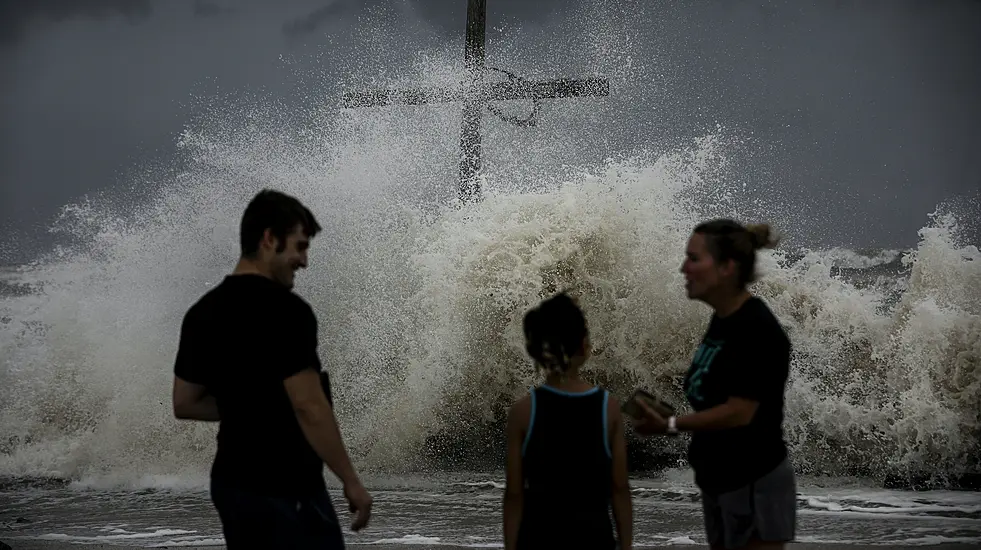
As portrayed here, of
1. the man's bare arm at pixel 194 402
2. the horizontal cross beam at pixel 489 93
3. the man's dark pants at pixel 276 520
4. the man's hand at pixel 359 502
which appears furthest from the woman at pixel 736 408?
the horizontal cross beam at pixel 489 93

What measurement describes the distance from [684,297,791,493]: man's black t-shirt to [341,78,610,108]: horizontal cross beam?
11022 mm

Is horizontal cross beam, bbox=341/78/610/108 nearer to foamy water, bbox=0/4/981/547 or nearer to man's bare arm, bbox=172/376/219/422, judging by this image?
foamy water, bbox=0/4/981/547

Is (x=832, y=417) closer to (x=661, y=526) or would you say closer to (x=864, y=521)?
(x=864, y=521)

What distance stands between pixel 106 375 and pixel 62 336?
106 cm

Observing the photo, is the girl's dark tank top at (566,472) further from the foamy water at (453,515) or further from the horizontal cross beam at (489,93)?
the horizontal cross beam at (489,93)

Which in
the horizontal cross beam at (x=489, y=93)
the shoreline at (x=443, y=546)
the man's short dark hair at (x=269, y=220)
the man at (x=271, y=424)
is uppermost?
the horizontal cross beam at (x=489, y=93)

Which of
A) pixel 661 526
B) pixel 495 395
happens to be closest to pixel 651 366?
pixel 495 395

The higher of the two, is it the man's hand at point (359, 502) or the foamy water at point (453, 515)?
the man's hand at point (359, 502)

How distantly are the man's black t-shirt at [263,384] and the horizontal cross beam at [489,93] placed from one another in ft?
36.9

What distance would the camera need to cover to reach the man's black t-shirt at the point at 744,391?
98.9 inches

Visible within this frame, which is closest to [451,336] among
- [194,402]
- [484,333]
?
[484,333]

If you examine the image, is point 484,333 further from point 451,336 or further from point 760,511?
point 760,511

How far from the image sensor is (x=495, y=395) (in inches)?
364

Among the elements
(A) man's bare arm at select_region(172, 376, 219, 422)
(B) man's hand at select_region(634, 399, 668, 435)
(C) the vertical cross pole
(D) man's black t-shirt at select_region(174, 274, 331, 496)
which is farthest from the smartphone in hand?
(C) the vertical cross pole
